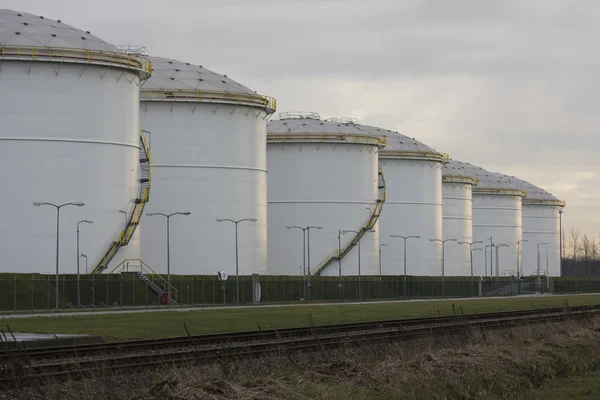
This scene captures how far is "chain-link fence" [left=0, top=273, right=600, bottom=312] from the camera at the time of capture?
2566 inches

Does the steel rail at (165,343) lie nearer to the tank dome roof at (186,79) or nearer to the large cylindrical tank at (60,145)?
the large cylindrical tank at (60,145)

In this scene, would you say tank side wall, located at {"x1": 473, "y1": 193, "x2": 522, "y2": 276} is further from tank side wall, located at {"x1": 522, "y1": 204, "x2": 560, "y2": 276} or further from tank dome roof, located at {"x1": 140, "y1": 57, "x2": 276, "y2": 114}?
tank dome roof, located at {"x1": 140, "y1": 57, "x2": 276, "y2": 114}

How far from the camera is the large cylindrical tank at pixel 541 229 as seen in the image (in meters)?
167

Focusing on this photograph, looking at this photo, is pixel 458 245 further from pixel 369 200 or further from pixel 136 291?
pixel 136 291

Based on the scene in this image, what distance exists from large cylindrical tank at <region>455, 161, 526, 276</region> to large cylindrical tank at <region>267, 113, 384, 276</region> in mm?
48719

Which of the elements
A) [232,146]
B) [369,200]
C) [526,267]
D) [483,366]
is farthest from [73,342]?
[526,267]

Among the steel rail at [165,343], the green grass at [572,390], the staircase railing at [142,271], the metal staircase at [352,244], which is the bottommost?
the green grass at [572,390]

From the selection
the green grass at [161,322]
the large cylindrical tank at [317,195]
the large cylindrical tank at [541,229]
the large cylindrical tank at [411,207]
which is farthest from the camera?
the large cylindrical tank at [541,229]

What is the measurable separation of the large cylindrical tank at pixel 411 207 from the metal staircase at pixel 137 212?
43485mm

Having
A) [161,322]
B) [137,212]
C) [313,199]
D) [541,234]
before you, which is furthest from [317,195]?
[541,234]

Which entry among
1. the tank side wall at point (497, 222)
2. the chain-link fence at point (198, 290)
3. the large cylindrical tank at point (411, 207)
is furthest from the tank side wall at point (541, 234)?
the chain-link fence at point (198, 290)

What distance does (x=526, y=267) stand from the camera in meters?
165

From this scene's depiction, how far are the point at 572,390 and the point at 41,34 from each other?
185 feet

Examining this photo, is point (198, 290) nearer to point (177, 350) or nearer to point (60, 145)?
point (60, 145)
